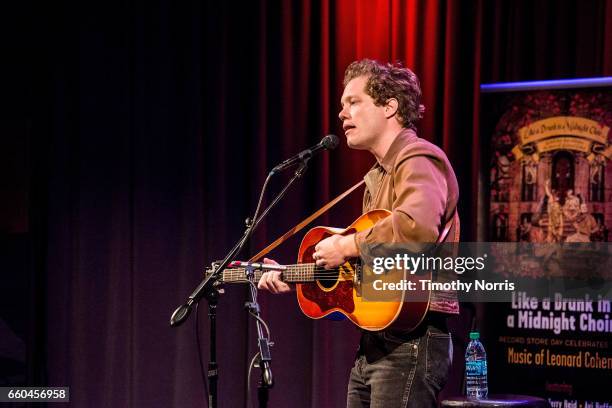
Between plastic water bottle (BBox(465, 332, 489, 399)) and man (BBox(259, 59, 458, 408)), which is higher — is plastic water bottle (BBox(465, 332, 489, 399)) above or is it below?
below

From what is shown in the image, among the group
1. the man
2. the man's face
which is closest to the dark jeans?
the man

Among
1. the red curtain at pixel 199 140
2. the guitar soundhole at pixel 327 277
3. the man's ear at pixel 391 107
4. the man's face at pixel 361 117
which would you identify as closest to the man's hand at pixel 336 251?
the guitar soundhole at pixel 327 277

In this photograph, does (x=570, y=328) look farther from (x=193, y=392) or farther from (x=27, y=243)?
(x=27, y=243)

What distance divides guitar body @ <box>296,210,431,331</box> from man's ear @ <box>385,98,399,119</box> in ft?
1.30

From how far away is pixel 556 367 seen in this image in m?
3.30

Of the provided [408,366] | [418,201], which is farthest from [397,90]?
[408,366]

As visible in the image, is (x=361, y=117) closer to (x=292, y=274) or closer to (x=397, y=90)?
(x=397, y=90)

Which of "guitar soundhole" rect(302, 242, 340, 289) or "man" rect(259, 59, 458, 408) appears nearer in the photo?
"man" rect(259, 59, 458, 408)

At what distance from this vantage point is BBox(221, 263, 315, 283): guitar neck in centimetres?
298

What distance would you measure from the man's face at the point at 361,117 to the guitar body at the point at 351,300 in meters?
0.30

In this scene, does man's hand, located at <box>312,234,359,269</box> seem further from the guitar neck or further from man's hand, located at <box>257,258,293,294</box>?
man's hand, located at <box>257,258,293,294</box>

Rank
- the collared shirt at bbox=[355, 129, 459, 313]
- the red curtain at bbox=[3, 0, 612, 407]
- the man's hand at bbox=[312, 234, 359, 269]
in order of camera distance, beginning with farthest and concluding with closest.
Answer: the red curtain at bbox=[3, 0, 612, 407] < the man's hand at bbox=[312, 234, 359, 269] < the collared shirt at bbox=[355, 129, 459, 313]

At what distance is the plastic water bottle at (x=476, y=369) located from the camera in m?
3.40

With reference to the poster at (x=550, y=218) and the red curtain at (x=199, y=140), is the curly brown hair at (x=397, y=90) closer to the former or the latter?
the poster at (x=550, y=218)
